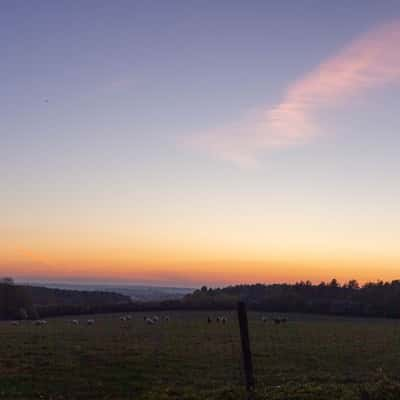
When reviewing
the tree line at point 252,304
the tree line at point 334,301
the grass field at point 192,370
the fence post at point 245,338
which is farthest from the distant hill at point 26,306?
the fence post at point 245,338

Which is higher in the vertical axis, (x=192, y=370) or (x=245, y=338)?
(x=245, y=338)

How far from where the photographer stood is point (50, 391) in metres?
16.9

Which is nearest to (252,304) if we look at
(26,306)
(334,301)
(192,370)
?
(334,301)

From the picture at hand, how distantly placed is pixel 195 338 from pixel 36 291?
11603 cm

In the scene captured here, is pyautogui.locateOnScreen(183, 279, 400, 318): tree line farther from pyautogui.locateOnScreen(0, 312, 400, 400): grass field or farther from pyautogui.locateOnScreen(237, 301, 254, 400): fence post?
pyautogui.locateOnScreen(237, 301, 254, 400): fence post

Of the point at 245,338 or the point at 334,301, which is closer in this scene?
the point at 245,338

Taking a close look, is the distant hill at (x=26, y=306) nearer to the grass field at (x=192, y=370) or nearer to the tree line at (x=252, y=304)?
the tree line at (x=252, y=304)

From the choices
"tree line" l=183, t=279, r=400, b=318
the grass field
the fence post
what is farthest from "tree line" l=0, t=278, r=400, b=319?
the fence post

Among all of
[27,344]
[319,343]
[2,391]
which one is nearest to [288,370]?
[2,391]

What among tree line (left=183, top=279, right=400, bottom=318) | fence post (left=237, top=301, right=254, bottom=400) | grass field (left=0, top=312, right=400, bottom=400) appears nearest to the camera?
fence post (left=237, top=301, right=254, bottom=400)

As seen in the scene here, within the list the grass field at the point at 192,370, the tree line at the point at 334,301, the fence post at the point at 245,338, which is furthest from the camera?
the tree line at the point at 334,301

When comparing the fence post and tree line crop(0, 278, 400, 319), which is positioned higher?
the fence post

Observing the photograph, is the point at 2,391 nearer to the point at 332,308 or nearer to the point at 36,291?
the point at 332,308

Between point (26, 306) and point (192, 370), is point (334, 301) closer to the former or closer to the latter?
point (26, 306)
